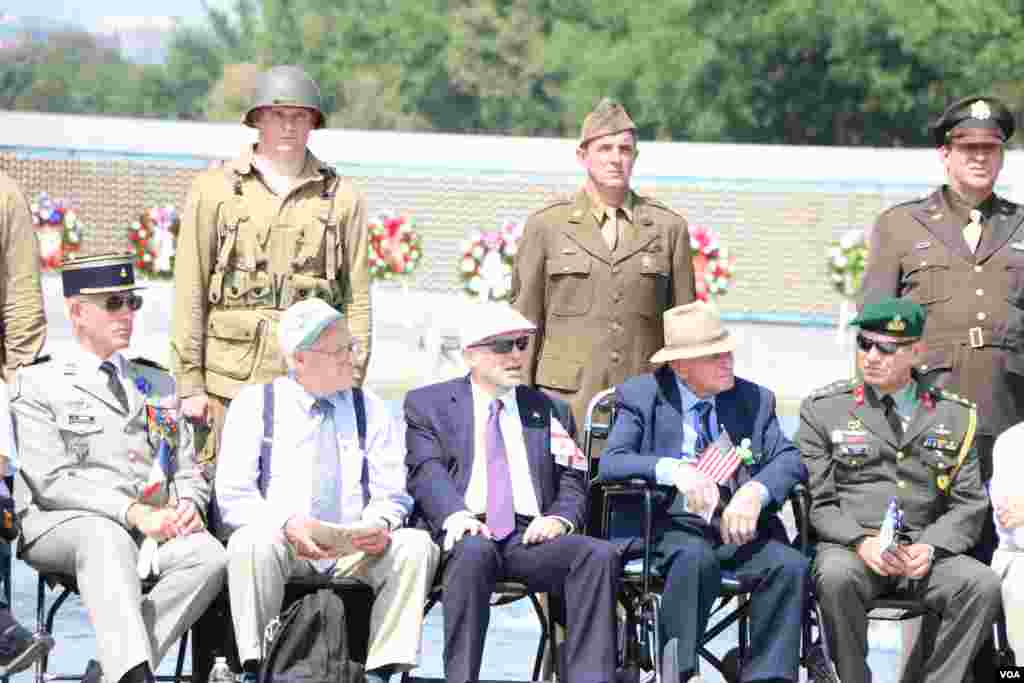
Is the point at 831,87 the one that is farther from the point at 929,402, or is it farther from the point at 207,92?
the point at 929,402

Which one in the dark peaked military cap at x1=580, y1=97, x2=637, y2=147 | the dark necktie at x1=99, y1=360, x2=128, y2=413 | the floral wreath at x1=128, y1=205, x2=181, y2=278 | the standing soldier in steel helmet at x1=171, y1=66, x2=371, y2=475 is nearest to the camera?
the dark necktie at x1=99, y1=360, x2=128, y2=413

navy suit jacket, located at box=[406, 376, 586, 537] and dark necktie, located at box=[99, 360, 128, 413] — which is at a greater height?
dark necktie, located at box=[99, 360, 128, 413]

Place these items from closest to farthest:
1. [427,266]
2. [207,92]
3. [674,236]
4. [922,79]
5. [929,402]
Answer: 1. [929,402]
2. [674,236]
3. [427,266]
4. [922,79]
5. [207,92]

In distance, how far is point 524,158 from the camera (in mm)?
26406

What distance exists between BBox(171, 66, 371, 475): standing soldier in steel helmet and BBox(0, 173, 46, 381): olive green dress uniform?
48cm

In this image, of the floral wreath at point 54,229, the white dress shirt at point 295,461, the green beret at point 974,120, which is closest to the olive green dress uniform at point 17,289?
the white dress shirt at point 295,461

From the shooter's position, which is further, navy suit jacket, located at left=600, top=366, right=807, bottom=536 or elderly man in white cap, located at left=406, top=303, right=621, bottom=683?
navy suit jacket, located at left=600, top=366, right=807, bottom=536

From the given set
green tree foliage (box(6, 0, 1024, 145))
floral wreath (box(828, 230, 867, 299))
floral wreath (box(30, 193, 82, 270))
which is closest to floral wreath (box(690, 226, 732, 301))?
floral wreath (box(828, 230, 867, 299))

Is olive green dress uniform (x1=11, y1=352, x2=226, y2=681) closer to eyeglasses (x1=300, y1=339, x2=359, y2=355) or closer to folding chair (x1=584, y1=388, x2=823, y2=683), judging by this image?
eyeglasses (x1=300, y1=339, x2=359, y2=355)

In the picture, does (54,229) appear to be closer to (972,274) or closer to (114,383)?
(114,383)

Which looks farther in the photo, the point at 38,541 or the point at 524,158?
the point at 524,158

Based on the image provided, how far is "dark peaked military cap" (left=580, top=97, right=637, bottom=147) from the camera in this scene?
746cm

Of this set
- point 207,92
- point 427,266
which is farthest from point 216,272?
point 207,92

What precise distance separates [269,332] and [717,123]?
3693 cm
